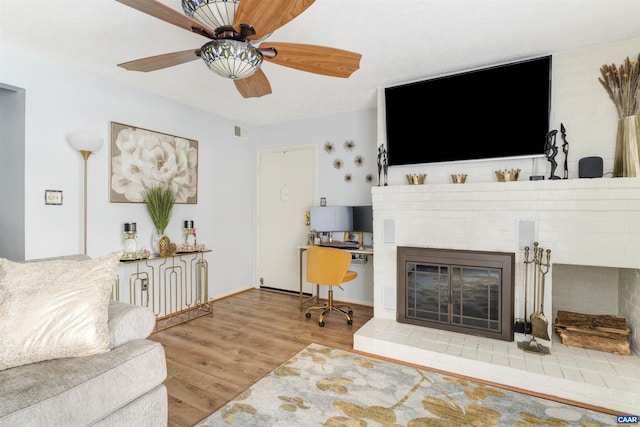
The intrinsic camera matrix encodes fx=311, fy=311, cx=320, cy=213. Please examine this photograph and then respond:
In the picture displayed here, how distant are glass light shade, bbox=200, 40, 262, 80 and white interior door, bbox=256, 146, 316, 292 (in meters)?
2.77

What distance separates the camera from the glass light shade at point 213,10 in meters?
1.34

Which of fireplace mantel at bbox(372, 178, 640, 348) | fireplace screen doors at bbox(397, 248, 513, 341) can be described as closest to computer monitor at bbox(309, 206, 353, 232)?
fireplace mantel at bbox(372, 178, 640, 348)

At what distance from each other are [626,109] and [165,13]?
3269mm

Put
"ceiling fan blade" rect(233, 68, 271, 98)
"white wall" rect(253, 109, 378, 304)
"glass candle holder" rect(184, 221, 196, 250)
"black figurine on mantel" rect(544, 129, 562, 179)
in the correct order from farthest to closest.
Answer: "white wall" rect(253, 109, 378, 304) → "glass candle holder" rect(184, 221, 196, 250) → "black figurine on mantel" rect(544, 129, 562, 179) → "ceiling fan blade" rect(233, 68, 271, 98)

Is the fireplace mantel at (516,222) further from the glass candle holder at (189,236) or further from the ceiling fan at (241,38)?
the glass candle holder at (189,236)

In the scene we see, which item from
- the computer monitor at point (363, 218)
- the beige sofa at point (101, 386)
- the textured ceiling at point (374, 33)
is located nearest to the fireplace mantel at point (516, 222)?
the computer monitor at point (363, 218)

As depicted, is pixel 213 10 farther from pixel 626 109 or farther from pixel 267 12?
pixel 626 109

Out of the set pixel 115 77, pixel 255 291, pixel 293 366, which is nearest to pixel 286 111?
pixel 115 77

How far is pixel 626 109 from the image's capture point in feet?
7.96

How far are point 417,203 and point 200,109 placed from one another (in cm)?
297

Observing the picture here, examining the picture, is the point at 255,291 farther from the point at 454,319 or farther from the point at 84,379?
the point at 84,379

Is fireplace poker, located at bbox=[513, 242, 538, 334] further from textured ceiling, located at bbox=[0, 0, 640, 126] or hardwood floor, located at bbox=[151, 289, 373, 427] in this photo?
textured ceiling, located at bbox=[0, 0, 640, 126]

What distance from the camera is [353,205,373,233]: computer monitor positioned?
3.84 metres

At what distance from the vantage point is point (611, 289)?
2670 mm
